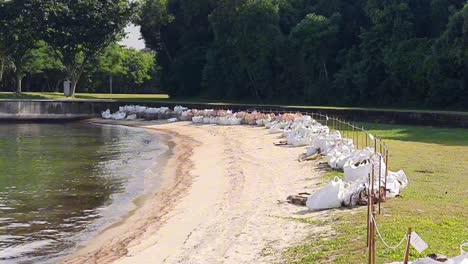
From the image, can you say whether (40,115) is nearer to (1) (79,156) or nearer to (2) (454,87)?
(1) (79,156)

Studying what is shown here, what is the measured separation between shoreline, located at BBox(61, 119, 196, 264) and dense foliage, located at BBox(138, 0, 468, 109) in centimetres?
2204

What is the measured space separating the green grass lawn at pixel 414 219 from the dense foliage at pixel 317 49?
70.1 ft

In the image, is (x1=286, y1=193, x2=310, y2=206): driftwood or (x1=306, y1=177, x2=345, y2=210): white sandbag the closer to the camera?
(x1=306, y1=177, x2=345, y2=210): white sandbag

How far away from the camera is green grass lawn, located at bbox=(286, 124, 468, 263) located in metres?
9.52

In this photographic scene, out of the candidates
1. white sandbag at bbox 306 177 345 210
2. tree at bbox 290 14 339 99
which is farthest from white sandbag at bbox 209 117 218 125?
white sandbag at bbox 306 177 345 210

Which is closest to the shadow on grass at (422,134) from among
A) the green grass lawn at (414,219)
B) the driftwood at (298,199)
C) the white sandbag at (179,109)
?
the green grass lawn at (414,219)

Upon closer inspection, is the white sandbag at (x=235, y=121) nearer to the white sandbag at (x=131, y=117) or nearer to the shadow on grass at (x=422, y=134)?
the shadow on grass at (x=422, y=134)

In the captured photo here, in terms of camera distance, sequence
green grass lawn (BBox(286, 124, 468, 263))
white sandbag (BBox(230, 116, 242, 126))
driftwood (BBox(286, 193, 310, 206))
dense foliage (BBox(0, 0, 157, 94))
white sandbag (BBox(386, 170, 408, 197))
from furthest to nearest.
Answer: dense foliage (BBox(0, 0, 157, 94)), white sandbag (BBox(230, 116, 242, 126)), driftwood (BBox(286, 193, 310, 206)), white sandbag (BBox(386, 170, 408, 197)), green grass lawn (BBox(286, 124, 468, 263))

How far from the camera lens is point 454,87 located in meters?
40.6

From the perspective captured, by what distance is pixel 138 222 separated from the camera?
15062 millimetres

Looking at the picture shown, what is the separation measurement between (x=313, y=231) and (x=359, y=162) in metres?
4.98

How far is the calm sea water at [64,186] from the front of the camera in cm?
1335

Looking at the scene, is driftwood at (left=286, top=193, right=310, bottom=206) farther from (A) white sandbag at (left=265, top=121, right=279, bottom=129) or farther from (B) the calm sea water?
(A) white sandbag at (left=265, top=121, right=279, bottom=129)

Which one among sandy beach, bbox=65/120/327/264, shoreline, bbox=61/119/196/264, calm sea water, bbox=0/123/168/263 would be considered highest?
sandy beach, bbox=65/120/327/264
